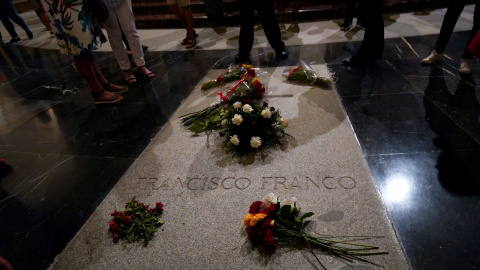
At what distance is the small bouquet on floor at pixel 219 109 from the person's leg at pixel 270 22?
1.13m

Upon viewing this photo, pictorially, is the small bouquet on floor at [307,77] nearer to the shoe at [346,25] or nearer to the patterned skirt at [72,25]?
the shoe at [346,25]

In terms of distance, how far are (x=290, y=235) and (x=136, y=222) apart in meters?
0.94

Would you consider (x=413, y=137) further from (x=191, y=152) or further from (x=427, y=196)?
(x=191, y=152)

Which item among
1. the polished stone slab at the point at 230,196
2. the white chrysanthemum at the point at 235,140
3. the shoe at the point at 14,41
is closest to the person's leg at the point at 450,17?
the polished stone slab at the point at 230,196

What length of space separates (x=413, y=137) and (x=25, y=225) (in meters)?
2.87

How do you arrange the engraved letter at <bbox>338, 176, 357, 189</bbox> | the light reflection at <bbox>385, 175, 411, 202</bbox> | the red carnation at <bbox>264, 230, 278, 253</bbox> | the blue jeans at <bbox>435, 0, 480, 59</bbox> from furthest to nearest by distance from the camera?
the blue jeans at <bbox>435, 0, 480, 59</bbox>, the engraved letter at <bbox>338, 176, 357, 189</bbox>, the light reflection at <bbox>385, 175, 411, 202</bbox>, the red carnation at <bbox>264, 230, 278, 253</bbox>

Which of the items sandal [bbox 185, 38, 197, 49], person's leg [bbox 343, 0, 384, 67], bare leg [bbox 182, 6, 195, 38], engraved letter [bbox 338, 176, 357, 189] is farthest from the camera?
sandal [bbox 185, 38, 197, 49]

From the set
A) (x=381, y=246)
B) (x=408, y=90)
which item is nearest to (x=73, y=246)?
(x=381, y=246)

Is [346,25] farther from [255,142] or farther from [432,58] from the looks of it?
[255,142]

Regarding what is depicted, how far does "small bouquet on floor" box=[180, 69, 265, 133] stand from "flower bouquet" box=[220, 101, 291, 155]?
0.33 metres

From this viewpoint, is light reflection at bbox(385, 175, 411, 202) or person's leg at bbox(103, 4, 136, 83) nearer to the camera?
light reflection at bbox(385, 175, 411, 202)

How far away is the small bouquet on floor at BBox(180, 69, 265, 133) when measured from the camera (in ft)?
8.46

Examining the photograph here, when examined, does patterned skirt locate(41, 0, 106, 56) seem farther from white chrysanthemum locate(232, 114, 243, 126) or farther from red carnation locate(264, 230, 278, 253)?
red carnation locate(264, 230, 278, 253)

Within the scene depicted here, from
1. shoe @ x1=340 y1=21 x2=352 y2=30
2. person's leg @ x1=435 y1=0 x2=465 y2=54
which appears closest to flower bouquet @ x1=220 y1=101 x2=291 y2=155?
person's leg @ x1=435 y1=0 x2=465 y2=54
